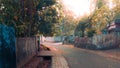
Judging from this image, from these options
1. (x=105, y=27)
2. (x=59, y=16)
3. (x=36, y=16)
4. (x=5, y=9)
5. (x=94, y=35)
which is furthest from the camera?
(x=105, y=27)

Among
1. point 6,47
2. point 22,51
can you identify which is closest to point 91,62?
point 22,51

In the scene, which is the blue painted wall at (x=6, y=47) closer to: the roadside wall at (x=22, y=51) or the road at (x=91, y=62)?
the roadside wall at (x=22, y=51)

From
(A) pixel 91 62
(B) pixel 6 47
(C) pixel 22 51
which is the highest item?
(B) pixel 6 47

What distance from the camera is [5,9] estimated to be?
79.3 ft

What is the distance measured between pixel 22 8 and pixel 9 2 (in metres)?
A: 1.57

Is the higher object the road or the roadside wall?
the roadside wall

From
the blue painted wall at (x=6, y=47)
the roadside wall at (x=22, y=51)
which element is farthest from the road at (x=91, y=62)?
the blue painted wall at (x=6, y=47)

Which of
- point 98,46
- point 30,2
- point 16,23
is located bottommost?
point 98,46

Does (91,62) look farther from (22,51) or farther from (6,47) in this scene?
(6,47)

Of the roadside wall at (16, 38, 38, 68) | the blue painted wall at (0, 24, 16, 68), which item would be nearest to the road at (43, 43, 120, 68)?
the roadside wall at (16, 38, 38, 68)

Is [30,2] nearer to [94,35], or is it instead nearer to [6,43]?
[6,43]

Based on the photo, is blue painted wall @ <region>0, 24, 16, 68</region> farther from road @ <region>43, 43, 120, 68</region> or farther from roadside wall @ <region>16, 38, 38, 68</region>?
road @ <region>43, 43, 120, 68</region>

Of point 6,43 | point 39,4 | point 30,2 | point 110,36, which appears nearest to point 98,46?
point 110,36

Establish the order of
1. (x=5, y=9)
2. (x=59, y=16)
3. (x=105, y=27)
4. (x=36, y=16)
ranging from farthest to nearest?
(x=105, y=27)
(x=59, y=16)
(x=36, y=16)
(x=5, y=9)
